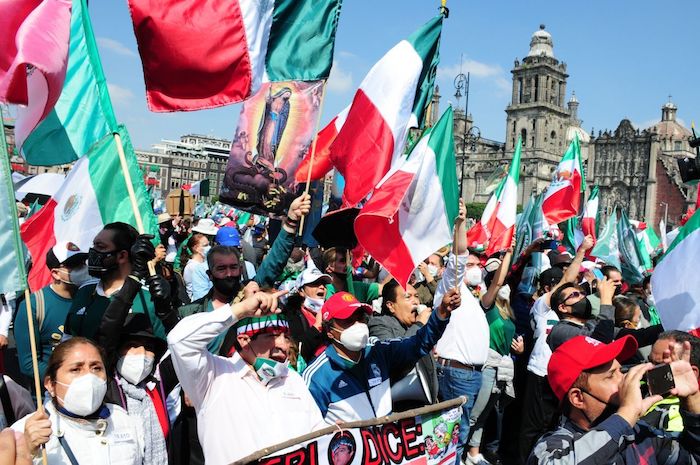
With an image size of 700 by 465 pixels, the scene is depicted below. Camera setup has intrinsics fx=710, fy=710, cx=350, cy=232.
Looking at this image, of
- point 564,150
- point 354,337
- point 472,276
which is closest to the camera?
point 354,337

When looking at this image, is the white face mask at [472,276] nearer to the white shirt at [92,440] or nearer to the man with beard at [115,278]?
the man with beard at [115,278]

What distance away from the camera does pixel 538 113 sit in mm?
95938

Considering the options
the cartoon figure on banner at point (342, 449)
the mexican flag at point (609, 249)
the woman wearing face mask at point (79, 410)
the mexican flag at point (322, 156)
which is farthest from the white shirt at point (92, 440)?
the mexican flag at point (609, 249)

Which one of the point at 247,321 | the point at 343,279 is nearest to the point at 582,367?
the point at 247,321

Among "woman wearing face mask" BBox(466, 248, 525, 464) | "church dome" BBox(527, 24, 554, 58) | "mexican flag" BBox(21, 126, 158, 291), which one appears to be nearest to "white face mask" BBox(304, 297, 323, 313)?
"mexican flag" BBox(21, 126, 158, 291)

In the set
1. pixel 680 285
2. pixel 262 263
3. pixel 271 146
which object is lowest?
pixel 680 285

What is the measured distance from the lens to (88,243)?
4941 millimetres

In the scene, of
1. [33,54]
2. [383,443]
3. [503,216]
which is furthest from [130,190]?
[503,216]

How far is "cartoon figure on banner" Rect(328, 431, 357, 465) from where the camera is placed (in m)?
3.13

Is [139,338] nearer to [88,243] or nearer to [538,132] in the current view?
[88,243]

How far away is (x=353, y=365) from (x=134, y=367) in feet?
3.92

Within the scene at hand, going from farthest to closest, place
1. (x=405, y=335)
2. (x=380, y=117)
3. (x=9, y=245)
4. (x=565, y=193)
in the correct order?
1. (x=565, y=193)
2. (x=380, y=117)
3. (x=405, y=335)
4. (x=9, y=245)

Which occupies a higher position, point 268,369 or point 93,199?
point 93,199

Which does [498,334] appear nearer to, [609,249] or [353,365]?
[353,365]
